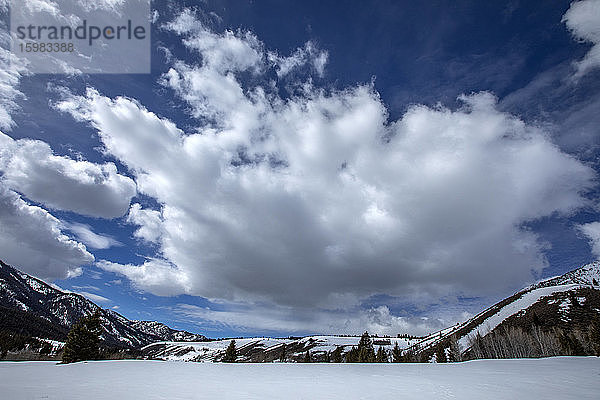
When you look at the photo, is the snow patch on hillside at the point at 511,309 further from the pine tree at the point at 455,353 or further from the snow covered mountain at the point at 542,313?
the pine tree at the point at 455,353

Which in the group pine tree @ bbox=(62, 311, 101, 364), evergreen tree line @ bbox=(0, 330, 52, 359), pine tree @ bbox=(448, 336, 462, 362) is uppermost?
pine tree @ bbox=(62, 311, 101, 364)

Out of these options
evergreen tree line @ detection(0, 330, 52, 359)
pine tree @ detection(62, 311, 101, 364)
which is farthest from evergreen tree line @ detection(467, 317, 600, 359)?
evergreen tree line @ detection(0, 330, 52, 359)

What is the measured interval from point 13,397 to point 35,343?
232 metres

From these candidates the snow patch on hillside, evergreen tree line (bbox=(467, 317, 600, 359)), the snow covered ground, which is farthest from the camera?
the snow patch on hillside

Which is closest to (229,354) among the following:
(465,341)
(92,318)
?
(92,318)

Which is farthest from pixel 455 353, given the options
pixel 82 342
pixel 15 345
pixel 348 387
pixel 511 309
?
pixel 15 345

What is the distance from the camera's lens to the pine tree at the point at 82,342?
47.6 meters

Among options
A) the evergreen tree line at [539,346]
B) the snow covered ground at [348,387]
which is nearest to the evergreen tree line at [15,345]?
the snow covered ground at [348,387]

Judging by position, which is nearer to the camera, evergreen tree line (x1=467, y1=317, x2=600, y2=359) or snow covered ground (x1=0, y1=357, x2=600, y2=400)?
snow covered ground (x1=0, y1=357, x2=600, y2=400)

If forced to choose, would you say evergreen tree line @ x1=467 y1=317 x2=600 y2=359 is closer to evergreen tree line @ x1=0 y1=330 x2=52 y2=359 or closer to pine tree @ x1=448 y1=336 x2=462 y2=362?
pine tree @ x1=448 y1=336 x2=462 y2=362

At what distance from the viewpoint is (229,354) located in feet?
262

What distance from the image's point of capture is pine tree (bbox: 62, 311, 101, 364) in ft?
156

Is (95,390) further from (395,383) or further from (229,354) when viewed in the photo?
(229,354)

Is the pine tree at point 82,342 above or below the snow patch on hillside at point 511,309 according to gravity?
above
